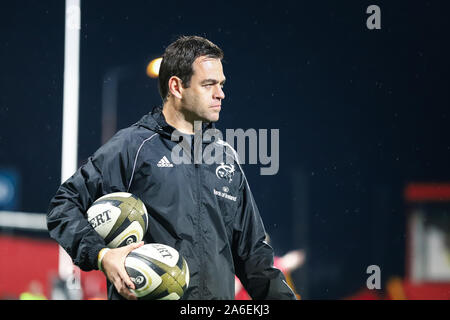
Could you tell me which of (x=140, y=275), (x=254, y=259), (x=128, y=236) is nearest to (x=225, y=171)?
(x=254, y=259)

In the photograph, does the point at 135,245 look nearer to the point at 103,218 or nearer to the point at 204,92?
the point at 103,218

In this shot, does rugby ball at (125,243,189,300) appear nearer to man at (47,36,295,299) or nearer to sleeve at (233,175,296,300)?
man at (47,36,295,299)

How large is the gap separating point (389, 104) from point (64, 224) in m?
3.86

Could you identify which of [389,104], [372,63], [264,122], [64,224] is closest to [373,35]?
[372,63]

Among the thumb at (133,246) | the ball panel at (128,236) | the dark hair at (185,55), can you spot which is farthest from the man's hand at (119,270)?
the dark hair at (185,55)

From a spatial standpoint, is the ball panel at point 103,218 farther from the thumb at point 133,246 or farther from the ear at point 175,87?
the ear at point 175,87

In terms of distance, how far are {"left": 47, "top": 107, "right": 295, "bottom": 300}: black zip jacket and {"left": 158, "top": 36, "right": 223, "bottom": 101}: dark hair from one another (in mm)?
206

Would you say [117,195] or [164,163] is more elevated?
[164,163]

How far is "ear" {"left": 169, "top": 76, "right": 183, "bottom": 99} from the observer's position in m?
2.56

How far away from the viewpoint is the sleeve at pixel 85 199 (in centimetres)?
220

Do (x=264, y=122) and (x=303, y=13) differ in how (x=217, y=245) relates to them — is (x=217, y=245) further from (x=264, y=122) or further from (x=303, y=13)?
(x=303, y=13)

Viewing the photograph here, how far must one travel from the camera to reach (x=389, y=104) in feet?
17.9

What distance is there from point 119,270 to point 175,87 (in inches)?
33.0

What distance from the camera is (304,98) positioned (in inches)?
209
